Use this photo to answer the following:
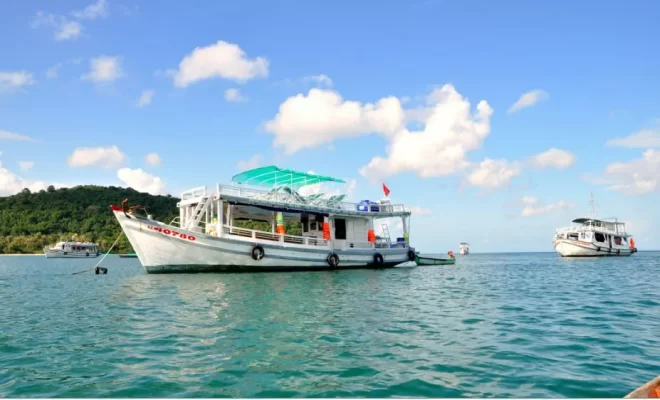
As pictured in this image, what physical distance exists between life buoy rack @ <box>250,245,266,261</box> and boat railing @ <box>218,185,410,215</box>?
10.5ft

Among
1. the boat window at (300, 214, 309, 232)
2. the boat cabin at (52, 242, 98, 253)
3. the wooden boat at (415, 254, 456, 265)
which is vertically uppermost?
the boat window at (300, 214, 309, 232)

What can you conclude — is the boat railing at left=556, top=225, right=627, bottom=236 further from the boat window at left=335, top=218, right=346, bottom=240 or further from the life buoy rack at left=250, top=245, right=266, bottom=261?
the life buoy rack at left=250, top=245, right=266, bottom=261

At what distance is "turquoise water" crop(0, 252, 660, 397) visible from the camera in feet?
18.4

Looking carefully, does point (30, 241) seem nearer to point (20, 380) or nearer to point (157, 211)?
point (157, 211)

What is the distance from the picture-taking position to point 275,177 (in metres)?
29.5

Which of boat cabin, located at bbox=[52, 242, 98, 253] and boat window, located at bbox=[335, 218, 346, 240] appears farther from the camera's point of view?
boat cabin, located at bbox=[52, 242, 98, 253]

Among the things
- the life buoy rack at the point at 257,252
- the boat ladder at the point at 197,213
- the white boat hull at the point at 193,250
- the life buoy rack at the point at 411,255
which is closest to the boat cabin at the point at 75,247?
the white boat hull at the point at 193,250

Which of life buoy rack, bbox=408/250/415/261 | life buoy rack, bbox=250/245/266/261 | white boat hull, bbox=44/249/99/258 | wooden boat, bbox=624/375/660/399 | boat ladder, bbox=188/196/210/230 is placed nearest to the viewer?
wooden boat, bbox=624/375/660/399

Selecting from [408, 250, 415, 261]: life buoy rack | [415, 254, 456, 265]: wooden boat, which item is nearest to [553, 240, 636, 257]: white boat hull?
[415, 254, 456, 265]: wooden boat

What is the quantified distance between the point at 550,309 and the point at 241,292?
10613 mm

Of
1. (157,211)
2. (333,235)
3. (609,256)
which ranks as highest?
(157,211)

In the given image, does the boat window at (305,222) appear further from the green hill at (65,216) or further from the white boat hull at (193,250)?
the green hill at (65,216)

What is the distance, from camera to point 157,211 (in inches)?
4193

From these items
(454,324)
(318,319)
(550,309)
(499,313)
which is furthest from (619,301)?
(318,319)
